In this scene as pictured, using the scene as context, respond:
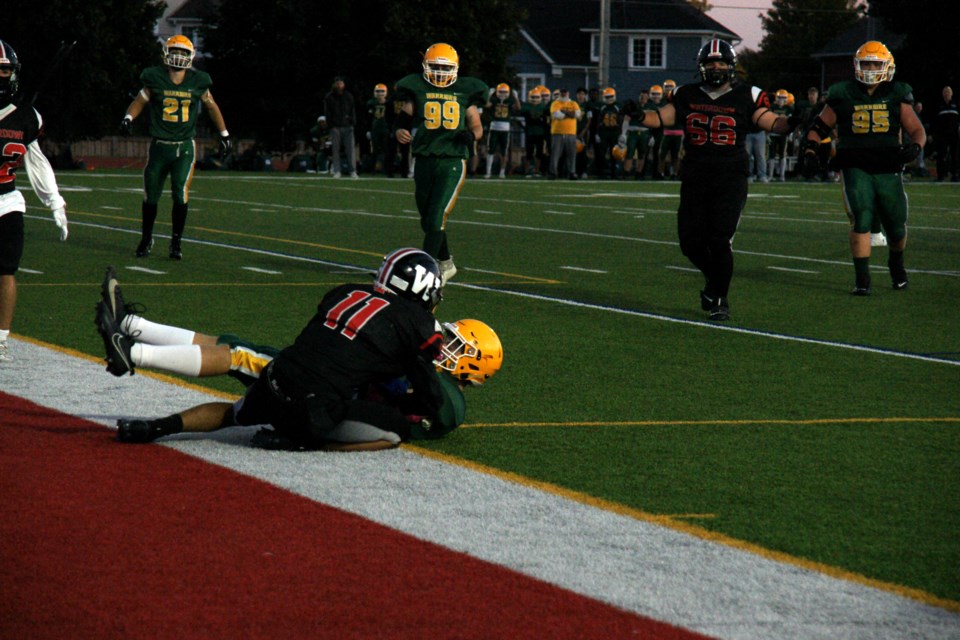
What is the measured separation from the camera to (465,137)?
13742 mm

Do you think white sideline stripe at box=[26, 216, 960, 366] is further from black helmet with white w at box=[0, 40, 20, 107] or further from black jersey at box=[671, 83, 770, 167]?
black helmet with white w at box=[0, 40, 20, 107]

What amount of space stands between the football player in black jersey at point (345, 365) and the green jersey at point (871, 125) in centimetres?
738

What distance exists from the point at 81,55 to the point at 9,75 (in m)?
40.8

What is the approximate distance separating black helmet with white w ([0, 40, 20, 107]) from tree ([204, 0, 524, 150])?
43.5 metres

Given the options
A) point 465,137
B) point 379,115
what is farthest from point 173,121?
point 379,115

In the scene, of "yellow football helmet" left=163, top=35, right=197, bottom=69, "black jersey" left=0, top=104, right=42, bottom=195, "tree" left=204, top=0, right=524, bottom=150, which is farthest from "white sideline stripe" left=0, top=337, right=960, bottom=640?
"tree" left=204, top=0, right=524, bottom=150

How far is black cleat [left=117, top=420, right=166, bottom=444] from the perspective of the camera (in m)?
6.86

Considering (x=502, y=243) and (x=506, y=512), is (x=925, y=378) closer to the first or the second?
(x=506, y=512)

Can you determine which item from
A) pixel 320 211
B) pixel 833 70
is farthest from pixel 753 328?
pixel 833 70

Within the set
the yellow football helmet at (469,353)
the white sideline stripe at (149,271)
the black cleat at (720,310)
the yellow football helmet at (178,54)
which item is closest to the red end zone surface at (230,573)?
the yellow football helmet at (469,353)

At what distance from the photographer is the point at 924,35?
176 feet

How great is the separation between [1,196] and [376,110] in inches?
1142

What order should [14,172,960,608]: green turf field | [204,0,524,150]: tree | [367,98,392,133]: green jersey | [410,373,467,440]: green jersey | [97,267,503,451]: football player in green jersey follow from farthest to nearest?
1. [204,0,524,150]: tree
2. [367,98,392,133]: green jersey
3. [410,373,467,440]: green jersey
4. [97,267,503,451]: football player in green jersey
5. [14,172,960,608]: green turf field

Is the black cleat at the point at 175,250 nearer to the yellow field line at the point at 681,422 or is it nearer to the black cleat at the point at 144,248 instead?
the black cleat at the point at 144,248
